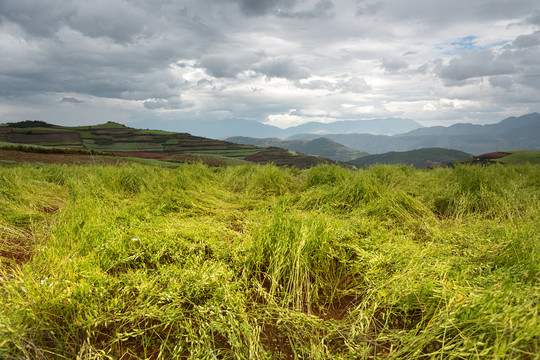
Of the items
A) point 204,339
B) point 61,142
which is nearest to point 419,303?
point 204,339

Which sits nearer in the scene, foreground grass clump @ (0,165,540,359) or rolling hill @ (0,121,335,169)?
foreground grass clump @ (0,165,540,359)

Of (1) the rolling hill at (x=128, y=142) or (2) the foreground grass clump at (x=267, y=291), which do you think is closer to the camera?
(2) the foreground grass clump at (x=267, y=291)

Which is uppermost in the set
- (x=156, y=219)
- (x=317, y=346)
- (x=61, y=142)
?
(x=61, y=142)

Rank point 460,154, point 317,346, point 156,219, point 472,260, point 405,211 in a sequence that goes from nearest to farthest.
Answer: point 317,346 < point 472,260 < point 156,219 < point 405,211 < point 460,154

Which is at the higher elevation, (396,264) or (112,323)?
(396,264)

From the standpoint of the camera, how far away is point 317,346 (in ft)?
5.82

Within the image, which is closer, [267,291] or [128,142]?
[267,291]

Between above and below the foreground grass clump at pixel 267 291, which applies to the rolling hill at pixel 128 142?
above

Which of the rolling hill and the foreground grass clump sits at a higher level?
the rolling hill

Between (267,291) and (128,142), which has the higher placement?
(128,142)

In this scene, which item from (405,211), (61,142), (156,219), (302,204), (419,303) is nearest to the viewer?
(419,303)

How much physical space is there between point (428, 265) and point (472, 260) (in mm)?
637

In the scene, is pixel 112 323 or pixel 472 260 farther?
pixel 472 260

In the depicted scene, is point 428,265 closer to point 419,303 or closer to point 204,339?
point 419,303
